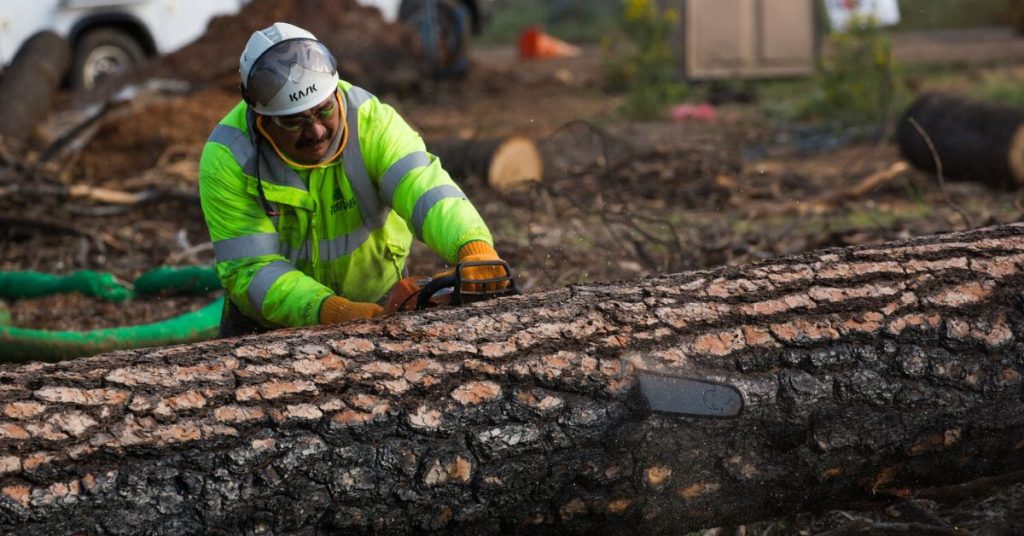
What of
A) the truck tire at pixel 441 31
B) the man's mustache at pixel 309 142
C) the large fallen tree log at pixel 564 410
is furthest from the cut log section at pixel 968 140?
the truck tire at pixel 441 31

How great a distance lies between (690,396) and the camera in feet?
10.1

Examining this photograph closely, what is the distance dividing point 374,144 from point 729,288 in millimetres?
1273

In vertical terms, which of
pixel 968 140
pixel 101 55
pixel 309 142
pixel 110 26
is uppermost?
pixel 110 26

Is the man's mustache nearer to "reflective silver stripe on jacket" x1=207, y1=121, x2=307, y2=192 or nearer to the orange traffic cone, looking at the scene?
"reflective silver stripe on jacket" x1=207, y1=121, x2=307, y2=192

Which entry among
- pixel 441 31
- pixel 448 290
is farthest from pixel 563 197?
pixel 441 31

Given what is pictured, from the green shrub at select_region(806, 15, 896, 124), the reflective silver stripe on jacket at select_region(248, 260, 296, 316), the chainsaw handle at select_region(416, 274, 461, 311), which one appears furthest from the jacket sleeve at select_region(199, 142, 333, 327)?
the green shrub at select_region(806, 15, 896, 124)

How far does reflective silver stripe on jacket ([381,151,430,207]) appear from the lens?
3.85 metres

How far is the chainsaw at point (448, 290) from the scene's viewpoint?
11.1 feet

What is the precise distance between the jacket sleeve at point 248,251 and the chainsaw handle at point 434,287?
1.63ft

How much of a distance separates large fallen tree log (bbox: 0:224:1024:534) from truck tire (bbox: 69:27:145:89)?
33.8 ft

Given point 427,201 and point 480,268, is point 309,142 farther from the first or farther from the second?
point 480,268

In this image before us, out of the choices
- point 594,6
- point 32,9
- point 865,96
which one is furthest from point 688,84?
point 594,6

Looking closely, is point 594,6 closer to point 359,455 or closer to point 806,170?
point 806,170

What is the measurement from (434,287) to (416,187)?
1.72ft
